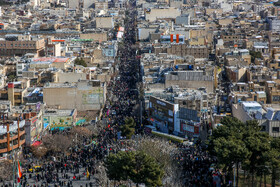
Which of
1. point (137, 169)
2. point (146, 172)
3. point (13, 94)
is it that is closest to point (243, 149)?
point (146, 172)

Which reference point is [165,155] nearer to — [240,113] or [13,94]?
[240,113]

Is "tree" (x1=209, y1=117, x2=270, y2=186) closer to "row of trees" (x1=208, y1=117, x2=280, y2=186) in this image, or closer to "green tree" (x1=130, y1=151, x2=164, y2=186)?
"row of trees" (x1=208, y1=117, x2=280, y2=186)

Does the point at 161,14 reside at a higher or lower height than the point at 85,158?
higher

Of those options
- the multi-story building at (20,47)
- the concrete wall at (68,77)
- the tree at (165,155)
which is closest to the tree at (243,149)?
the tree at (165,155)

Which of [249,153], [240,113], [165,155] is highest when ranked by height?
[240,113]

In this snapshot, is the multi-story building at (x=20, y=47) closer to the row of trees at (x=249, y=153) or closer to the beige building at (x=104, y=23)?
the beige building at (x=104, y=23)

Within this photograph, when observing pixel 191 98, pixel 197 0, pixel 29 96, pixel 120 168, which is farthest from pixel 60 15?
pixel 120 168
